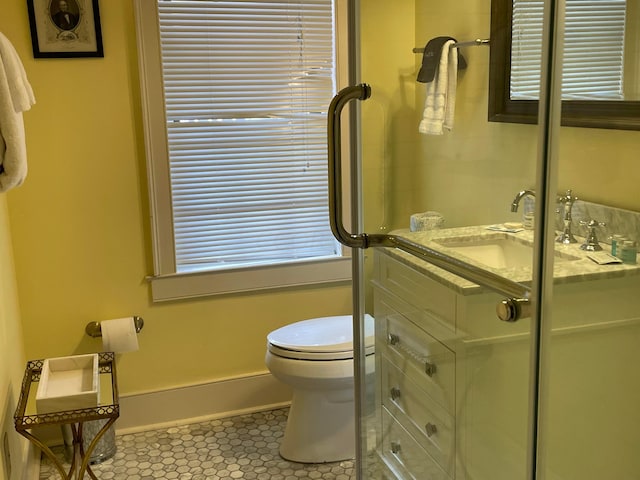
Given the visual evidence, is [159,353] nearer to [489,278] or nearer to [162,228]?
[162,228]

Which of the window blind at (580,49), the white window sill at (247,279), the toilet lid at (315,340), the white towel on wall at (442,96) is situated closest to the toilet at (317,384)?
the toilet lid at (315,340)

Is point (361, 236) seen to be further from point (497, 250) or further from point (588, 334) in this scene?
point (588, 334)

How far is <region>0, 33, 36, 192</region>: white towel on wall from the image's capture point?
5.30 ft

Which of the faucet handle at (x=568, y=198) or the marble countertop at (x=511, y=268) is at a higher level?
the faucet handle at (x=568, y=198)

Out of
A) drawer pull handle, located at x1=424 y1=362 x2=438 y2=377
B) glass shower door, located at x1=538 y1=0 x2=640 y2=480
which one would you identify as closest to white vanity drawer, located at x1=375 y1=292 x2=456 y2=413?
drawer pull handle, located at x1=424 y1=362 x2=438 y2=377

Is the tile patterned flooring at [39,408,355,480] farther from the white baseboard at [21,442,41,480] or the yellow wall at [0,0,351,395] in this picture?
the yellow wall at [0,0,351,395]

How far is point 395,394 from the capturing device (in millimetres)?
1819

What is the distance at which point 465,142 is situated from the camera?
59.8 inches

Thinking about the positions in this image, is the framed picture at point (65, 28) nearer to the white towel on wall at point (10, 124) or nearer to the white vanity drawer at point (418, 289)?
the white towel on wall at point (10, 124)

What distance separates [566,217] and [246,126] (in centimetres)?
177

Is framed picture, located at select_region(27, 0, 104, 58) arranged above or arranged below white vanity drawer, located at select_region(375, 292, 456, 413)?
above

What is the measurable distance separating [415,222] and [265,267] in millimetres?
1325

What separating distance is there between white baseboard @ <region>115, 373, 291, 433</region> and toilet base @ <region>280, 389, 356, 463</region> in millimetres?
449

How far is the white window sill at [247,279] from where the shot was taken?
2795mm
